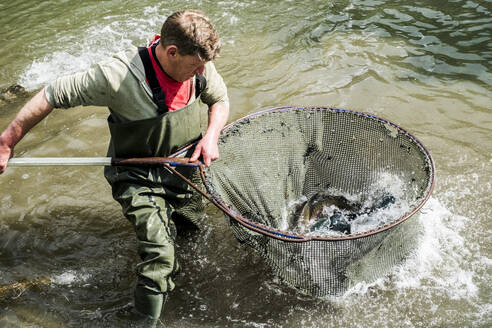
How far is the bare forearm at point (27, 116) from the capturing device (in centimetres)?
221

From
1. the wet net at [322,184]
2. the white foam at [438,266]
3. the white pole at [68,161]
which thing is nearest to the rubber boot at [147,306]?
the wet net at [322,184]

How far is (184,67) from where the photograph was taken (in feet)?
7.17

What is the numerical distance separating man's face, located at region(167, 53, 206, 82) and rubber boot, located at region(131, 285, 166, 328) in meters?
1.14

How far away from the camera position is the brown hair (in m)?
2.09

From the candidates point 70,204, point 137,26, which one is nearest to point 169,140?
point 70,204

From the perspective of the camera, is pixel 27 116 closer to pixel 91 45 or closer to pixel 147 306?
pixel 147 306

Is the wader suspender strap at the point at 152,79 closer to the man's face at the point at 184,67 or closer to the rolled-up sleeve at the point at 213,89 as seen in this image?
the man's face at the point at 184,67

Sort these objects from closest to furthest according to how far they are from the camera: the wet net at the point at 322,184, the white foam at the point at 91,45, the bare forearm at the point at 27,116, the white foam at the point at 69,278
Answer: the bare forearm at the point at 27,116
the wet net at the point at 322,184
the white foam at the point at 69,278
the white foam at the point at 91,45

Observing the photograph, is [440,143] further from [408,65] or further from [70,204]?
[70,204]

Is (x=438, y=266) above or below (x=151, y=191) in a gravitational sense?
below

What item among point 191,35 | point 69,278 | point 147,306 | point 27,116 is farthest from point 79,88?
point 69,278

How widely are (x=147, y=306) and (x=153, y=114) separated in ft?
3.45

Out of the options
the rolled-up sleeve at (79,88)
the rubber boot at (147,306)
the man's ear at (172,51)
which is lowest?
the rubber boot at (147,306)

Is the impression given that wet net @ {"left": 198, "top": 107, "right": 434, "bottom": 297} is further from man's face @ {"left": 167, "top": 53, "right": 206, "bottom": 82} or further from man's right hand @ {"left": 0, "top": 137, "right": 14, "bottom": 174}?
man's right hand @ {"left": 0, "top": 137, "right": 14, "bottom": 174}
